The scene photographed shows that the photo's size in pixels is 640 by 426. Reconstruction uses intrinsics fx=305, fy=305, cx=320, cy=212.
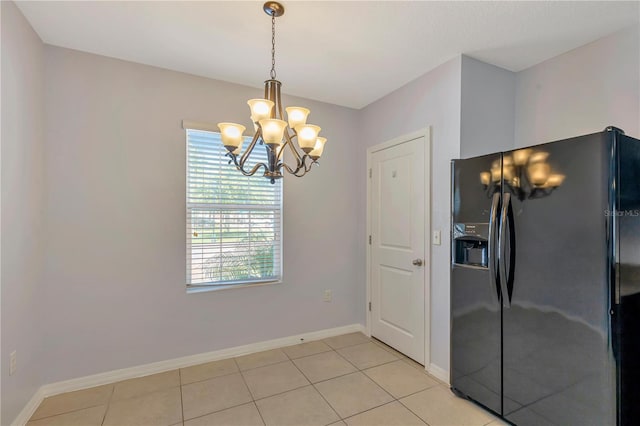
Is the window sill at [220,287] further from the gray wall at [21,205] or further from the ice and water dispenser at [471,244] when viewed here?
the ice and water dispenser at [471,244]

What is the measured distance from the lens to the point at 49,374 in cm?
226

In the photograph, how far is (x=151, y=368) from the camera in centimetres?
255

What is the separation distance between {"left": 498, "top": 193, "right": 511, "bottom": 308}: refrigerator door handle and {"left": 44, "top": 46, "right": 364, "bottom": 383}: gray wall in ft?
6.35

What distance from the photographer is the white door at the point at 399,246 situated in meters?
2.73

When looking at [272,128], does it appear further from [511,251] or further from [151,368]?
[151,368]

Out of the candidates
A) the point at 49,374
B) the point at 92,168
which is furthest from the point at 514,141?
the point at 49,374

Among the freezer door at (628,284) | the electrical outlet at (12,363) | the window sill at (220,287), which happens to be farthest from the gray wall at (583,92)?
the electrical outlet at (12,363)

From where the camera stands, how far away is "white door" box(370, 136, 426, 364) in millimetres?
2730

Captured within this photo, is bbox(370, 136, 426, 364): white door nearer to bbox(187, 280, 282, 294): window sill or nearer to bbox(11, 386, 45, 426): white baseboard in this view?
bbox(187, 280, 282, 294): window sill

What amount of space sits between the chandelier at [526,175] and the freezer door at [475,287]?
21 mm

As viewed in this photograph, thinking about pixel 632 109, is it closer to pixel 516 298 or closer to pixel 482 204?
pixel 482 204

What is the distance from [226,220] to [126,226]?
802 mm

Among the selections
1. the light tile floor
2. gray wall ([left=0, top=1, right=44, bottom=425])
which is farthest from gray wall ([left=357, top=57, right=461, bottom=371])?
A: gray wall ([left=0, top=1, right=44, bottom=425])

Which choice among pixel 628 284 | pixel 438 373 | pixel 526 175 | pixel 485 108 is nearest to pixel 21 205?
pixel 526 175
